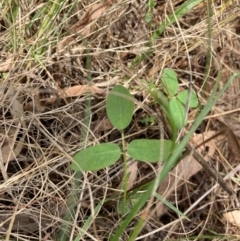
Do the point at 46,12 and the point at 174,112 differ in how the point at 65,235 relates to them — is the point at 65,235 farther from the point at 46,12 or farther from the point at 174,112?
the point at 46,12

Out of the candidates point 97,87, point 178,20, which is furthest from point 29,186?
point 178,20

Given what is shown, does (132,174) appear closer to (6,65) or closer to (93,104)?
(93,104)

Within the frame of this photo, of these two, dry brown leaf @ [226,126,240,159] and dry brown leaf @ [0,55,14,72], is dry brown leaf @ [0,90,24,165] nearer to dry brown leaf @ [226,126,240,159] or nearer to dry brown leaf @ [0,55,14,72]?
dry brown leaf @ [0,55,14,72]

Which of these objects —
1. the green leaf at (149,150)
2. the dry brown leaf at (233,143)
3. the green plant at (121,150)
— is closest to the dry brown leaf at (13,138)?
the green plant at (121,150)

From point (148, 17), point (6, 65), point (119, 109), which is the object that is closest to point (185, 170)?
point (119, 109)

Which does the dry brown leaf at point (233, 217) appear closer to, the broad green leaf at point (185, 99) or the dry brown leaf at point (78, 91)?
the broad green leaf at point (185, 99)

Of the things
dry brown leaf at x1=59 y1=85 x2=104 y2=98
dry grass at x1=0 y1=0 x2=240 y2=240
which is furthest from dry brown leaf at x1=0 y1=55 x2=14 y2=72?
dry brown leaf at x1=59 y1=85 x2=104 y2=98

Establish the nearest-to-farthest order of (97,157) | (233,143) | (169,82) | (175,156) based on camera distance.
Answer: (175,156) < (97,157) < (169,82) < (233,143)
